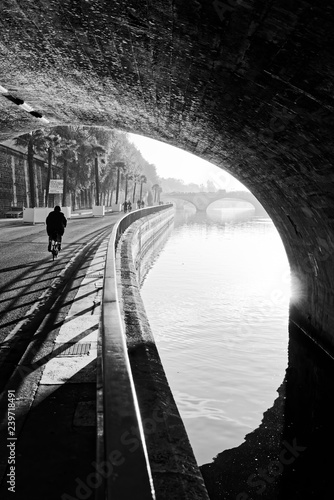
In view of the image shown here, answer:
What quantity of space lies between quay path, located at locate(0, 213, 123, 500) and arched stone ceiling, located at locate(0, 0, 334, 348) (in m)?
3.65

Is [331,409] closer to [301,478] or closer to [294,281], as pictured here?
[301,478]

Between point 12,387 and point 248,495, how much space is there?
2.88 metres

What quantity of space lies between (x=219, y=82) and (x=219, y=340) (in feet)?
22.0

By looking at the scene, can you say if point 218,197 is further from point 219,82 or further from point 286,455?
point 286,455

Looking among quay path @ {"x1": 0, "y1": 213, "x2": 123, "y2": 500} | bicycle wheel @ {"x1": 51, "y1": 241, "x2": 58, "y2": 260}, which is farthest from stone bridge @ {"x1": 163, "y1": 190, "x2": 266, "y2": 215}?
quay path @ {"x1": 0, "y1": 213, "x2": 123, "y2": 500}

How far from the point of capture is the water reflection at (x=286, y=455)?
16.4 ft

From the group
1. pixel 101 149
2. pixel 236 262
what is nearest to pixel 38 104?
pixel 236 262

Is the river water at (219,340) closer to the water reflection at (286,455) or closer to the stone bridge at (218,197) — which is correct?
the water reflection at (286,455)

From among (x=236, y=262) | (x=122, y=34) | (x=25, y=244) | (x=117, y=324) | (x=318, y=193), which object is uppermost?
(x=122, y=34)

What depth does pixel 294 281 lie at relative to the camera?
1205cm

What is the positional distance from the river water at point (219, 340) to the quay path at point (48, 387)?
7.56 ft

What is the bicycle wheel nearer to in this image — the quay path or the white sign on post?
the quay path

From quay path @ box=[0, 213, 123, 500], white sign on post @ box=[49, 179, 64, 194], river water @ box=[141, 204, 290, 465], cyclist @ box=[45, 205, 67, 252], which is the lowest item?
river water @ box=[141, 204, 290, 465]

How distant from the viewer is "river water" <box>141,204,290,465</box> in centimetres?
675
